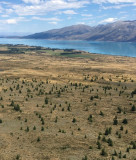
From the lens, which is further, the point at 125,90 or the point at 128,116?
the point at 125,90

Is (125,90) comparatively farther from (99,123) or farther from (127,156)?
(127,156)

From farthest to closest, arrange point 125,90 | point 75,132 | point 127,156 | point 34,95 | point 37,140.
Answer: point 125,90 → point 34,95 → point 75,132 → point 37,140 → point 127,156

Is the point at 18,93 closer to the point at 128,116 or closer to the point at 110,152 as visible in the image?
the point at 128,116

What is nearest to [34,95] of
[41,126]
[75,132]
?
[41,126]

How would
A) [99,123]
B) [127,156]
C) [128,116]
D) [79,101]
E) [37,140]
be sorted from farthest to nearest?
[79,101] → [128,116] → [99,123] → [37,140] → [127,156]

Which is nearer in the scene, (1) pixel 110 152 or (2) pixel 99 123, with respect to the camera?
(1) pixel 110 152

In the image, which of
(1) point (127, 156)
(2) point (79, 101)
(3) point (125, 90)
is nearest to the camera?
Answer: (1) point (127, 156)

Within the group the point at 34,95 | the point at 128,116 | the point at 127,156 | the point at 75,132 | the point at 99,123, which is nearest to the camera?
the point at 127,156

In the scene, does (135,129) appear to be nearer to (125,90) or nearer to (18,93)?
(125,90)

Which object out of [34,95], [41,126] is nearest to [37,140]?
[41,126]
